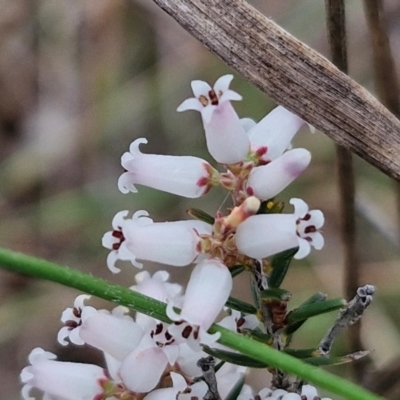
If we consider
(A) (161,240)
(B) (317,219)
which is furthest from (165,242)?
(B) (317,219)

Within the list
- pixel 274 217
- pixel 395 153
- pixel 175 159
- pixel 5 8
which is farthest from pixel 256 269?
pixel 5 8

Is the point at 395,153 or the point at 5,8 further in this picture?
the point at 5,8

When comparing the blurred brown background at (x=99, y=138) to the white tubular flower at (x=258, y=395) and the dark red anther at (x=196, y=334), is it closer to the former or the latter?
the white tubular flower at (x=258, y=395)

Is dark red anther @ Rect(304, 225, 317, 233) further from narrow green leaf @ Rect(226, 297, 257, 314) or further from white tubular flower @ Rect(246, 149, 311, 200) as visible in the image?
narrow green leaf @ Rect(226, 297, 257, 314)

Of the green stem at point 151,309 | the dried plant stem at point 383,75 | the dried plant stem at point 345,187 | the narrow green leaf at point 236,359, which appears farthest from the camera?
the dried plant stem at point 383,75

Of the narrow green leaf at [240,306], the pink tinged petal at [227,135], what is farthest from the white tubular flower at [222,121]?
the narrow green leaf at [240,306]

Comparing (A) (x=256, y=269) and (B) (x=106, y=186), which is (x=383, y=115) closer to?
(A) (x=256, y=269)

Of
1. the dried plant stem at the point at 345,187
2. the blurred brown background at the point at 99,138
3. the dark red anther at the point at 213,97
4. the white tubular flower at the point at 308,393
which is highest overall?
the blurred brown background at the point at 99,138
